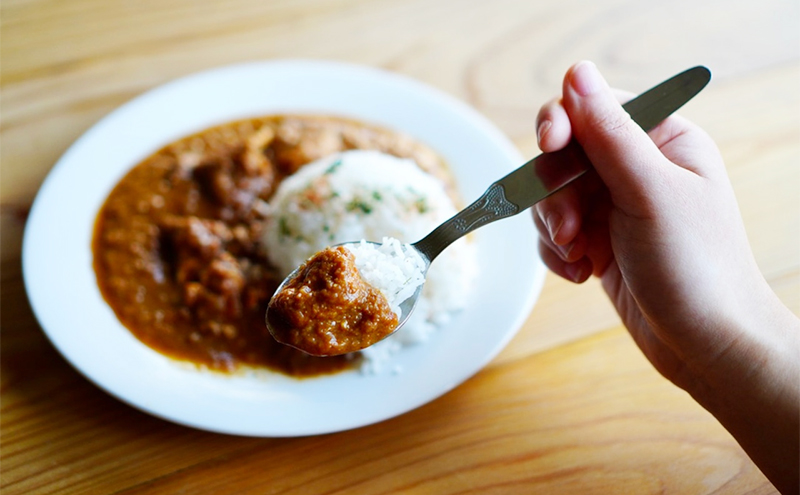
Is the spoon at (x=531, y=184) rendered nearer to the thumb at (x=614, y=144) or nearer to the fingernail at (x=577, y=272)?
the thumb at (x=614, y=144)

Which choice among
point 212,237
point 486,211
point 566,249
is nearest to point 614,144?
point 486,211

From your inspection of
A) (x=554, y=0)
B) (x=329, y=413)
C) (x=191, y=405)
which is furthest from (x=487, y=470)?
(x=554, y=0)

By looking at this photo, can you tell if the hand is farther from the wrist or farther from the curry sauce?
the curry sauce

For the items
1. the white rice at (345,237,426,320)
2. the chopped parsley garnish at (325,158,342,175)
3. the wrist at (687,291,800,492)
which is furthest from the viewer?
the chopped parsley garnish at (325,158,342,175)

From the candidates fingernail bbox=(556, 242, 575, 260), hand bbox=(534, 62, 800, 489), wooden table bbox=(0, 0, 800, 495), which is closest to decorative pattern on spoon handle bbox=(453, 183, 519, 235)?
hand bbox=(534, 62, 800, 489)

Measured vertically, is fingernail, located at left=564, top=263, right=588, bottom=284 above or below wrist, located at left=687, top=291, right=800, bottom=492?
above

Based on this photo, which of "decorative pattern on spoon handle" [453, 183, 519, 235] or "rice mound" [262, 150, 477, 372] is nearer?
"decorative pattern on spoon handle" [453, 183, 519, 235]

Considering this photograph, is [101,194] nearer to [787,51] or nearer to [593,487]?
[593,487]
